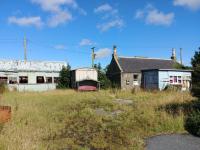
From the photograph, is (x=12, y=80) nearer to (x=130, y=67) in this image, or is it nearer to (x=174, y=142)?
(x=130, y=67)

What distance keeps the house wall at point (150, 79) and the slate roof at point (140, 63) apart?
6622 mm

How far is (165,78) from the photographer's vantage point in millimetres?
36750

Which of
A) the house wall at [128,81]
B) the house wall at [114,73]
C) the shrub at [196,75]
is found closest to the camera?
the shrub at [196,75]

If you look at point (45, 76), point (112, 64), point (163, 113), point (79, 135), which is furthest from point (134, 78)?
point (79, 135)

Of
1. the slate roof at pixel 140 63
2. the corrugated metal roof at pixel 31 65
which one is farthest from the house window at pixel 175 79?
the corrugated metal roof at pixel 31 65

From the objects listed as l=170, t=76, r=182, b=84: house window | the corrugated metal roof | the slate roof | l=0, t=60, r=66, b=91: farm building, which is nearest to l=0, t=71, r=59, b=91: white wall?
l=0, t=60, r=66, b=91: farm building

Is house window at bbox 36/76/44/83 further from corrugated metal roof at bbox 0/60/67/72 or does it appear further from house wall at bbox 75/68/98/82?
house wall at bbox 75/68/98/82

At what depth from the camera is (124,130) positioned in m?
11.7

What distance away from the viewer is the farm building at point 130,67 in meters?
44.8

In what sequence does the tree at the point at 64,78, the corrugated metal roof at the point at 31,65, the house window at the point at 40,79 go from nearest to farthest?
the corrugated metal roof at the point at 31,65 < the tree at the point at 64,78 < the house window at the point at 40,79

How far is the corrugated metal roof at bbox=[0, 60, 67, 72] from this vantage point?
41.4 meters

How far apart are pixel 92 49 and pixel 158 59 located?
10.8 metres

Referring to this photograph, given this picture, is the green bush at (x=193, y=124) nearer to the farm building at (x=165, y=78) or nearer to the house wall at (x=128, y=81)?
the farm building at (x=165, y=78)

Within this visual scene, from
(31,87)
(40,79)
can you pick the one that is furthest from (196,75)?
(40,79)
